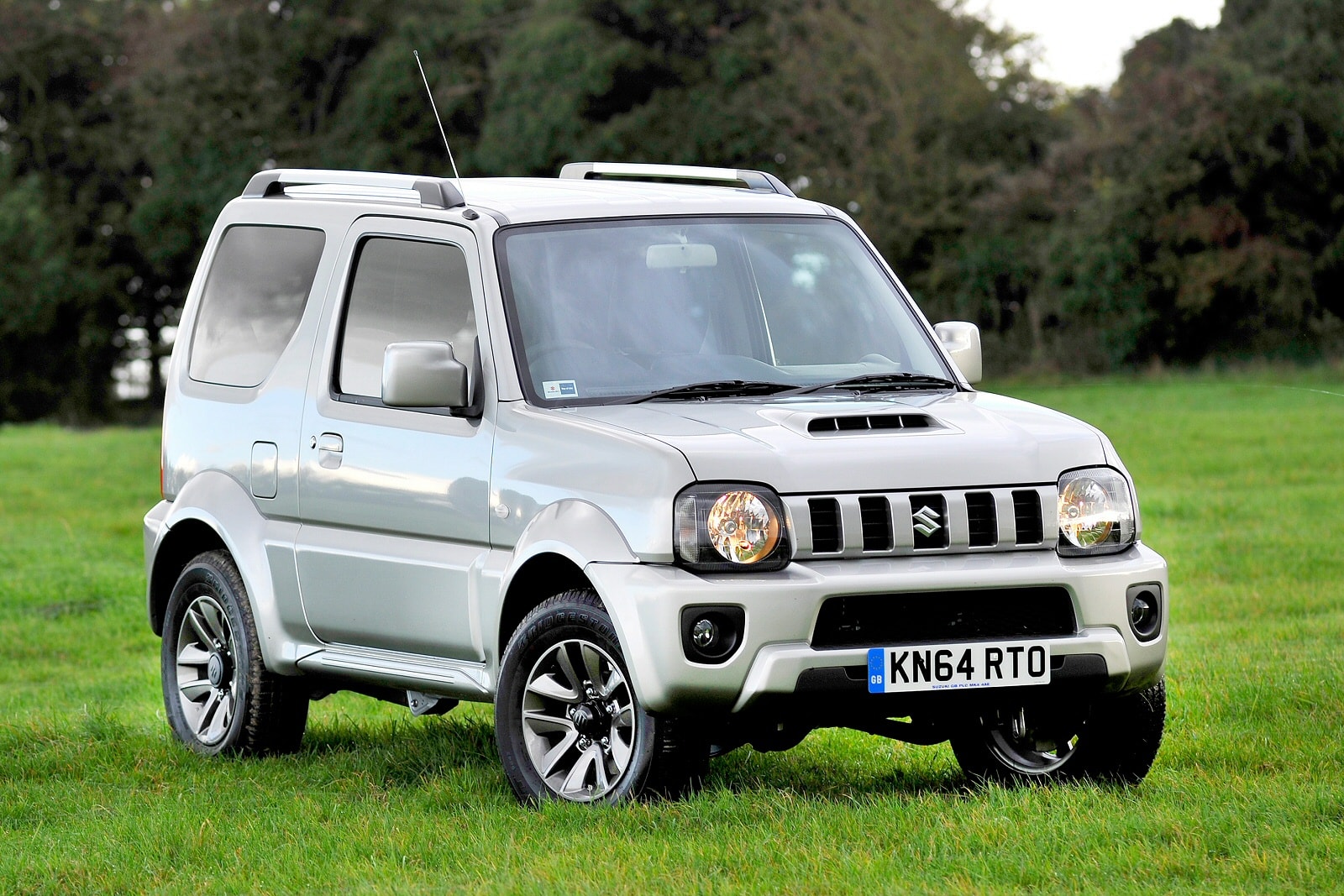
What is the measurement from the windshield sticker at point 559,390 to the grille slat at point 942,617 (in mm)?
1294

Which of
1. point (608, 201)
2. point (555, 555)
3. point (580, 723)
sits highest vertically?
point (608, 201)

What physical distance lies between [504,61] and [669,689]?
155ft

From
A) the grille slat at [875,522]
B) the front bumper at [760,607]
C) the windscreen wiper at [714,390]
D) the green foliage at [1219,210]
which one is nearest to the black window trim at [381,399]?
the windscreen wiper at [714,390]

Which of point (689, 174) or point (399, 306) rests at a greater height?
point (689, 174)

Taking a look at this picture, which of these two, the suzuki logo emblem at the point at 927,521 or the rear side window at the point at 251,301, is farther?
the rear side window at the point at 251,301

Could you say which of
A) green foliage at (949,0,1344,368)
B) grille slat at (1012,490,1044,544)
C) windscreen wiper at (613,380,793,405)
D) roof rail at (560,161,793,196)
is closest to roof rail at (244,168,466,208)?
roof rail at (560,161,793,196)

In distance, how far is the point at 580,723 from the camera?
6.55 m

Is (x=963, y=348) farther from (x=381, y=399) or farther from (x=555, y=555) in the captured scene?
(x=381, y=399)

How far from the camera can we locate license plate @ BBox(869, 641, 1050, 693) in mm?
6188

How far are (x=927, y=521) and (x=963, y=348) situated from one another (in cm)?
169

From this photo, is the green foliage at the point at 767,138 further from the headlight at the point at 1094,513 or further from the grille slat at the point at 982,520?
the grille slat at the point at 982,520

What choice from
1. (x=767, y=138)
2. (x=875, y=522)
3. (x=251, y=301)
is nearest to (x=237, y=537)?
(x=251, y=301)

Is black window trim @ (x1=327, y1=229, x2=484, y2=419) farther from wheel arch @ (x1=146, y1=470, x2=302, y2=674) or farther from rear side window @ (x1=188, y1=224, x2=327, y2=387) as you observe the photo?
wheel arch @ (x1=146, y1=470, x2=302, y2=674)

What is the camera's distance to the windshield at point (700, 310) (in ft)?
23.2
